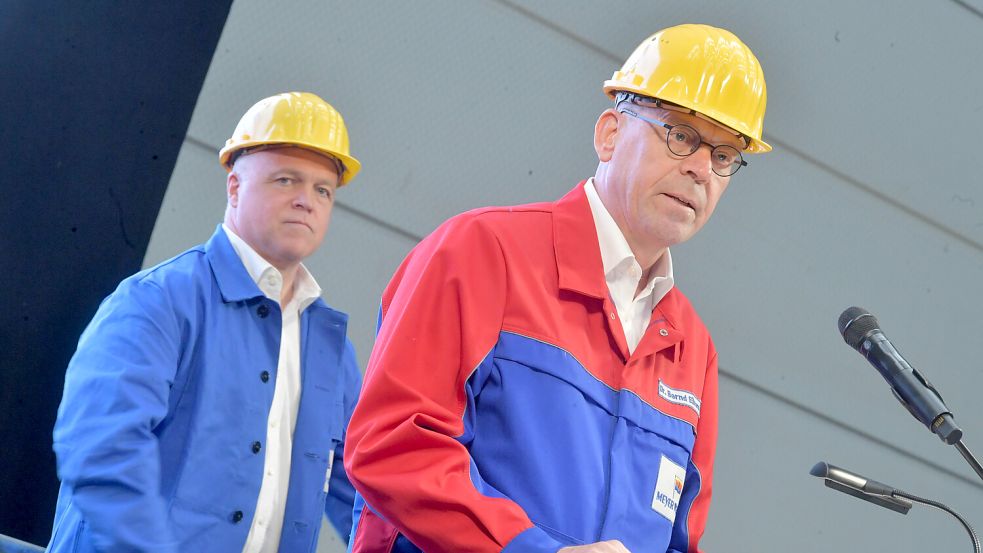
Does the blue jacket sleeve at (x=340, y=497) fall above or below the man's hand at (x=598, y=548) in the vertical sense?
below

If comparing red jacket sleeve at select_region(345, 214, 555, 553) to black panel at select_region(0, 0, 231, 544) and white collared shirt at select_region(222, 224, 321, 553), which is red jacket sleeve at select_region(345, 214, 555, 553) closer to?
white collared shirt at select_region(222, 224, 321, 553)

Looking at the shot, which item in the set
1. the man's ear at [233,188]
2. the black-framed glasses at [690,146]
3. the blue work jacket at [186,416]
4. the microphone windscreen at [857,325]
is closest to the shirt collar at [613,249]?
the black-framed glasses at [690,146]

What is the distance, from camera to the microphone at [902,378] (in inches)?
55.2

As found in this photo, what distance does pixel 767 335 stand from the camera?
330cm

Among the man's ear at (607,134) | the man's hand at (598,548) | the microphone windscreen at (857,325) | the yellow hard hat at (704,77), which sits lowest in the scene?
the man's hand at (598,548)

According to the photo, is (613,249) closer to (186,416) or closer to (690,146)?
(690,146)

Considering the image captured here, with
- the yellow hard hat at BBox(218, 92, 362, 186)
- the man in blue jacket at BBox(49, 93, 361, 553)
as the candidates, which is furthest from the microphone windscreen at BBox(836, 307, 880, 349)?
the yellow hard hat at BBox(218, 92, 362, 186)

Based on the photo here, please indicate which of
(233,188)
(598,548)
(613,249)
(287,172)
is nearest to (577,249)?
(613,249)

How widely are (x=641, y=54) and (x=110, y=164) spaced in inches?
61.3

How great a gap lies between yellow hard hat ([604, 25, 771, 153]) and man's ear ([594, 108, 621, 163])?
5 cm

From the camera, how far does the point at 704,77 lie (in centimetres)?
158

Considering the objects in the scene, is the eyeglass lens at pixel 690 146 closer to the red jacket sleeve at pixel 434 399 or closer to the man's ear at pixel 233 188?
the red jacket sleeve at pixel 434 399

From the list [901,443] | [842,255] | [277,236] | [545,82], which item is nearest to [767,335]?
[842,255]

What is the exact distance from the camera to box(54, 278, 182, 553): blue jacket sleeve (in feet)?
5.99
